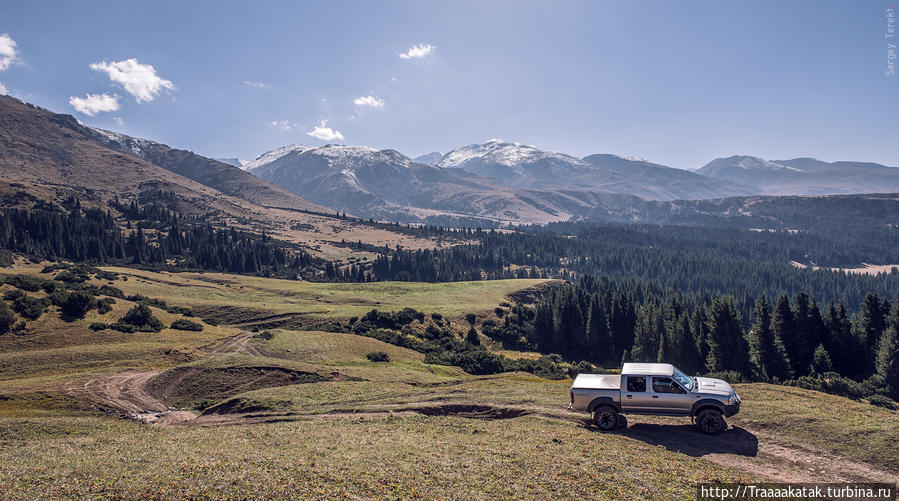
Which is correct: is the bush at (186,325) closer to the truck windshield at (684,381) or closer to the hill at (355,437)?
the hill at (355,437)

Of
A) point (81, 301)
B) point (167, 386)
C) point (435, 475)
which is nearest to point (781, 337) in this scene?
point (435, 475)

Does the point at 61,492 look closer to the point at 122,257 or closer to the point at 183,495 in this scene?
the point at 183,495

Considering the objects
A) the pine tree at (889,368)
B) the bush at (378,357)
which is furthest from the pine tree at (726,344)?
the bush at (378,357)

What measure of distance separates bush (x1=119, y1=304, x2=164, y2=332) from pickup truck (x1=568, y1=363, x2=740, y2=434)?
61.4m

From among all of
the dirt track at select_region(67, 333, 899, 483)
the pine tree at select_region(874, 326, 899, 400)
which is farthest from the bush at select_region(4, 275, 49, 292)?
the pine tree at select_region(874, 326, 899, 400)

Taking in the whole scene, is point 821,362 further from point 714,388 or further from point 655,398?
point 655,398

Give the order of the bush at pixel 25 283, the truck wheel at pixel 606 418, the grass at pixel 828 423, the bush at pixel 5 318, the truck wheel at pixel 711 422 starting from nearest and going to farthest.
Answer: the grass at pixel 828 423
the truck wheel at pixel 711 422
the truck wheel at pixel 606 418
the bush at pixel 5 318
the bush at pixel 25 283

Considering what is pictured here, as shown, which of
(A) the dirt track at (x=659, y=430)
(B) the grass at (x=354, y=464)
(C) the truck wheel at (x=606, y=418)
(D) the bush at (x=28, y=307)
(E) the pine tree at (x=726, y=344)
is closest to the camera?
(B) the grass at (x=354, y=464)

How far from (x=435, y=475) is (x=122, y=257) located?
216570mm

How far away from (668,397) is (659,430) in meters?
2.23

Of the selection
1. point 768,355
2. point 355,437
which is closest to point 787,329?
point 768,355

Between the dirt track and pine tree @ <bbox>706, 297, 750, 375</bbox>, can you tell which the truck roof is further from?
pine tree @ <bbox>706, 297, 750, 375</bbox>

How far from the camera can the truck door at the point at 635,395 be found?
2605 cm

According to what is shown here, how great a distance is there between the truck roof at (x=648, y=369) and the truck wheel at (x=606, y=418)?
2464 mm
